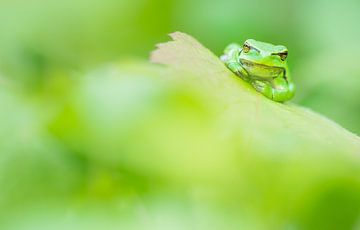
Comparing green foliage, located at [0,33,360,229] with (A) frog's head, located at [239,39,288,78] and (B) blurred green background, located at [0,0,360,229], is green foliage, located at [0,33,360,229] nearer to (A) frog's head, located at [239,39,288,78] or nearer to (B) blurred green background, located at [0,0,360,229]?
(B) blurred green background, located at [0,0,360,229]

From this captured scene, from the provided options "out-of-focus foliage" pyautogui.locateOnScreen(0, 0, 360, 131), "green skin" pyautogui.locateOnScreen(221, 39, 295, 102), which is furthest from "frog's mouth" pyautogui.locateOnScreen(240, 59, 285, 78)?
"out-of-focus foliage" pyautogui.locateOnScreen(0, 0, 360, 131)

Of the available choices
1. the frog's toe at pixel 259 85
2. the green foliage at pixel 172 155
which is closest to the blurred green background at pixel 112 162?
the green foliage at pixel 172 155

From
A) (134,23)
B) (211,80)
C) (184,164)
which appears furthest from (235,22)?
(211,80)

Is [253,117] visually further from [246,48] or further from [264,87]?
[246,48]

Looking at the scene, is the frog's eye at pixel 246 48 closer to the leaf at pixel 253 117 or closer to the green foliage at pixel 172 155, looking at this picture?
the green foliage at pixel 172 155

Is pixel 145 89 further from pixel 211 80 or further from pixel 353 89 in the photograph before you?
pixel 353 89
